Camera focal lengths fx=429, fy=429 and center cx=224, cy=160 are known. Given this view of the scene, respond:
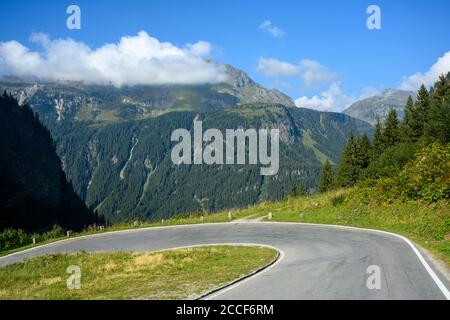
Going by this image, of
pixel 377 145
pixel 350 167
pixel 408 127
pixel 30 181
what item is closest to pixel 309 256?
pixel 408 127

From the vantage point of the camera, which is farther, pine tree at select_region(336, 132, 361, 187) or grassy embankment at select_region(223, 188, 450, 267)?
pine tree at select_region(336, 132, 361, 187)

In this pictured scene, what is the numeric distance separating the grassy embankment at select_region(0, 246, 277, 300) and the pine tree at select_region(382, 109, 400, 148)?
40.8 meters

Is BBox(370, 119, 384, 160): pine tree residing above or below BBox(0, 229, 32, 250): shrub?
above

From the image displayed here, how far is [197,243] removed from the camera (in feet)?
101

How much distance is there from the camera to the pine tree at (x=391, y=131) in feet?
196

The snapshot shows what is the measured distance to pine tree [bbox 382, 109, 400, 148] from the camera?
59.6m

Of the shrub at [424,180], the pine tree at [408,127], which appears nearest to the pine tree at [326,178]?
the pine tree at [408,127]

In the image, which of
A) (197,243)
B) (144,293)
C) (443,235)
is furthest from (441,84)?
(144,293)

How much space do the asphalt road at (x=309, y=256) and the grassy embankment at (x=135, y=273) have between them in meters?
1.35
